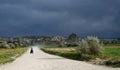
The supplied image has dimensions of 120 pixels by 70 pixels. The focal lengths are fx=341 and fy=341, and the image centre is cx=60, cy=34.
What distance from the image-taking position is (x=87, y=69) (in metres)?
28.0

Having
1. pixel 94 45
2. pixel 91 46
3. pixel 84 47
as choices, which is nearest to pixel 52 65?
pixel 94 45

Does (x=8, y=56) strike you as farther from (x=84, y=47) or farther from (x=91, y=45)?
(x=91, y=45)

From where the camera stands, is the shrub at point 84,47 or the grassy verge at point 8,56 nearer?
the grassy verge at point 8,56

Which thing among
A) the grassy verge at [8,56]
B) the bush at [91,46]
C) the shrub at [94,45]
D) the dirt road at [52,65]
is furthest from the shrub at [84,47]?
the grassy verge at [8,56]

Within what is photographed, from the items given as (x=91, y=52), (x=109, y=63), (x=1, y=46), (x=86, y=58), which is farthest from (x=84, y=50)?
(x=1, y=46)

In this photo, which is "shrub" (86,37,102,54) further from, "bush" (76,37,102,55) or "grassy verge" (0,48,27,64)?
"grassy verge" (0,48,27,64)

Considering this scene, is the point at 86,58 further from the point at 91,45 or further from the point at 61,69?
the point at 61,69

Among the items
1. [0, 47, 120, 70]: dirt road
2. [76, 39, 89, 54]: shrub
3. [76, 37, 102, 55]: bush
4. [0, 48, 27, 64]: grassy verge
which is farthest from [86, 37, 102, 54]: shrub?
[0, 48, 27, 64]: grassy verge

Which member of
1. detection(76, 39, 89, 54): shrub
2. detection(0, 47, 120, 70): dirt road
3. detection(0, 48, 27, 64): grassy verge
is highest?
detection(76, 39, 89, 54): shrub

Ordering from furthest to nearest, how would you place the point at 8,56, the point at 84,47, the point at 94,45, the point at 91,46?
the point at 8,56 → the point at 84,47 → the point at 91,46 → the point at 94,45

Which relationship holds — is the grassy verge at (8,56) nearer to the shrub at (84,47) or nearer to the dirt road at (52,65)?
the dirt road at (52,65)

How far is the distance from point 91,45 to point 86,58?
668 centimetres

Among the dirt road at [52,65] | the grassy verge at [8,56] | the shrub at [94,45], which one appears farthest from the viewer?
the shrub at [94,45]

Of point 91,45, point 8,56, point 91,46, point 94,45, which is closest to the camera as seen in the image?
point 94,45
